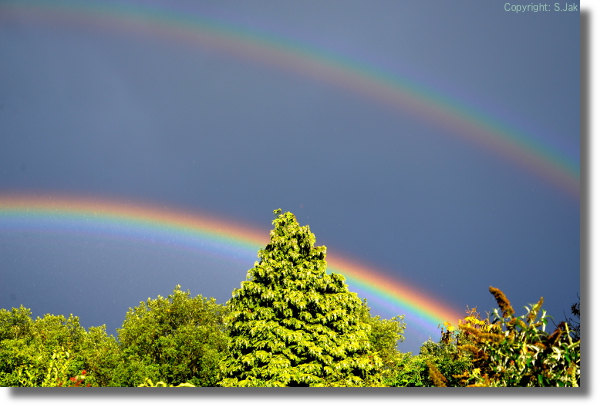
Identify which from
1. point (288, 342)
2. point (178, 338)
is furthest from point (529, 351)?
point (178, 338)

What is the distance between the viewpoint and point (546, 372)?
4.07m

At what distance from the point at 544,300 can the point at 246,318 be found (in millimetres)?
11376

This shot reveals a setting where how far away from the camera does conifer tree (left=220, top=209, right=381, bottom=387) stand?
1313 cm

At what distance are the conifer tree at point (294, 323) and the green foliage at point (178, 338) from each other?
931cm

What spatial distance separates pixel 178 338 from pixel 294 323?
14285 mm

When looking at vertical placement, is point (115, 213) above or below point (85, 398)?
above

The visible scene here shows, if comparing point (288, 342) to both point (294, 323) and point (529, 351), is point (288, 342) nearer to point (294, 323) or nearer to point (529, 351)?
point (294, 323)

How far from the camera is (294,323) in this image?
1370 centimetres

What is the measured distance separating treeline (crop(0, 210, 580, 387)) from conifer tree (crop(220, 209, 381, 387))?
1.5 inches

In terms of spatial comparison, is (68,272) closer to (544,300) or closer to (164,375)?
(164,375)

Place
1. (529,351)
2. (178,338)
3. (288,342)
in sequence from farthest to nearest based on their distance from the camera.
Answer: (178,338) → (288,342) → (529,351)

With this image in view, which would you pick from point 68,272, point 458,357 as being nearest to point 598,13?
point 458,357

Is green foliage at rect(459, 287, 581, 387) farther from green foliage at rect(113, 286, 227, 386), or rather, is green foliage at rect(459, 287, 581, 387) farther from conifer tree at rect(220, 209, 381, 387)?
green foliage at rect(113, 286, 227, 386)

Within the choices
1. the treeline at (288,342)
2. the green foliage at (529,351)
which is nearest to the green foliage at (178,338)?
the treeline at (288,342)
